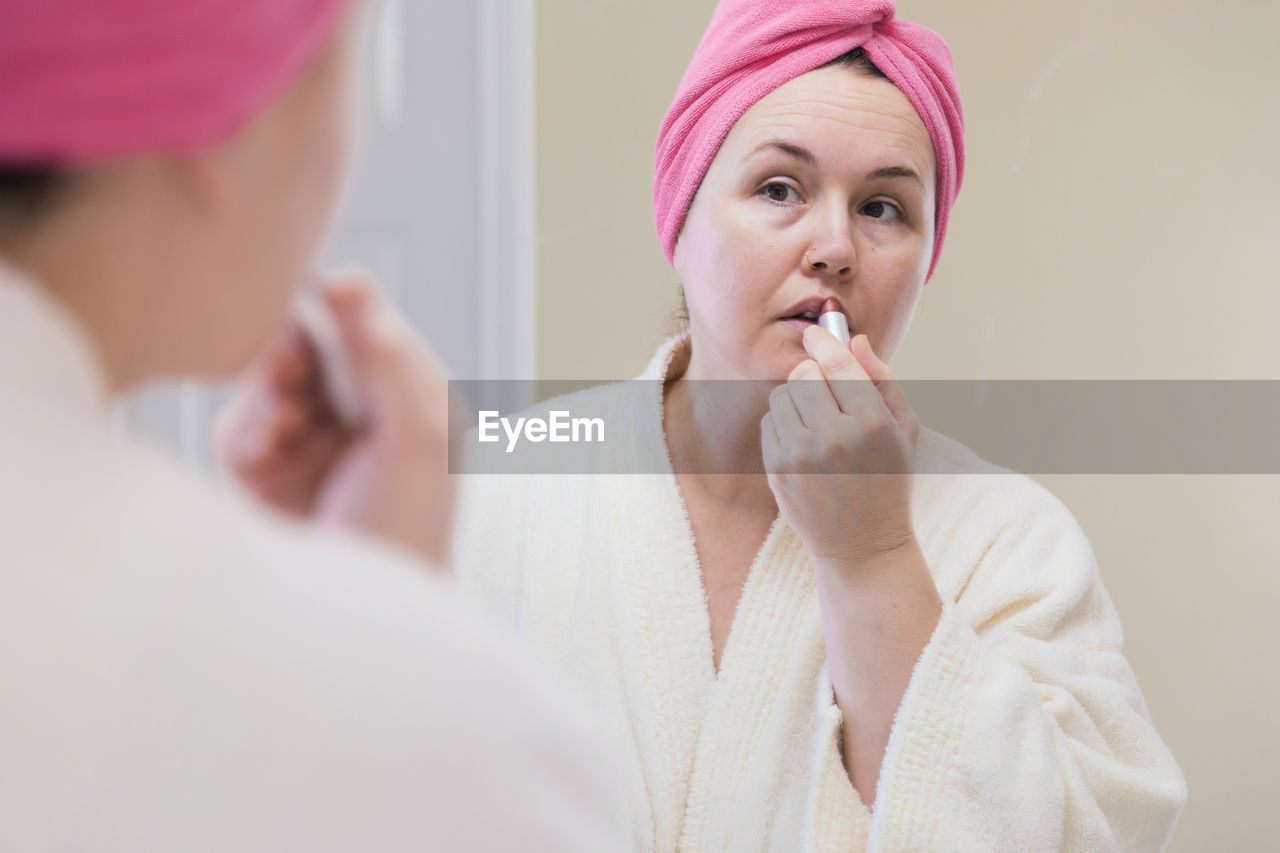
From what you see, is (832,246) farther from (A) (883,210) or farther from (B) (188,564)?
(B) (188,564)

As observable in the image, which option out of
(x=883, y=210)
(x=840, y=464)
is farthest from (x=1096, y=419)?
(x=840, y=464)

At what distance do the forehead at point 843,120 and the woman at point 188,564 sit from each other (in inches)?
25.2

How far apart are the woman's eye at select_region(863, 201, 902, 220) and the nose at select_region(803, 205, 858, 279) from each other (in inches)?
1.7

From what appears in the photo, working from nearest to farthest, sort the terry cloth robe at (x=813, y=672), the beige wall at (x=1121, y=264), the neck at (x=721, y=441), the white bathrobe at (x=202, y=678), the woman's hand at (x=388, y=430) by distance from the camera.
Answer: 1. the white bathrobe at (x=202, y=678)
2. the woman's hand at (x=388, y=430)
3. the terry cloth robe at (x=813, y=672)
4. the neck at (x=721, y=441)
5. the beige wall at (x=1121, y=264)

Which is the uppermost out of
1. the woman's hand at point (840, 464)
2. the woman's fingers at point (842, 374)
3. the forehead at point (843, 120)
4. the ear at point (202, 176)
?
the forehead at point (843, 120)

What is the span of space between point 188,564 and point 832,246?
2.23ft

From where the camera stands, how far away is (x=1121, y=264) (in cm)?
147

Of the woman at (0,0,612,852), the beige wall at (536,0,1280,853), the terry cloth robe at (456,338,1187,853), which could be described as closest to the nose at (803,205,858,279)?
the terry cloth robe at (456,338,1187,853)

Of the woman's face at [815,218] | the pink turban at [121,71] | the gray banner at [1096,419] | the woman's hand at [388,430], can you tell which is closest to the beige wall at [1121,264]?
the gray banner at [1096,419]

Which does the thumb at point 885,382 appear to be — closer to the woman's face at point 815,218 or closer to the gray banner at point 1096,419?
the woman's face at point 815,218

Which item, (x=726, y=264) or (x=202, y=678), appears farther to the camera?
(x=726, y=264)

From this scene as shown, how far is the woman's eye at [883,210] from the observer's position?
938 millimetres

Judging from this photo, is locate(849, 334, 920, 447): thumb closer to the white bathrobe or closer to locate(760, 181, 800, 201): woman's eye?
locate(760, 181, 800, 201): woman's eye

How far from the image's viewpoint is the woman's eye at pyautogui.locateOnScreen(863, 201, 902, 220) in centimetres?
94
